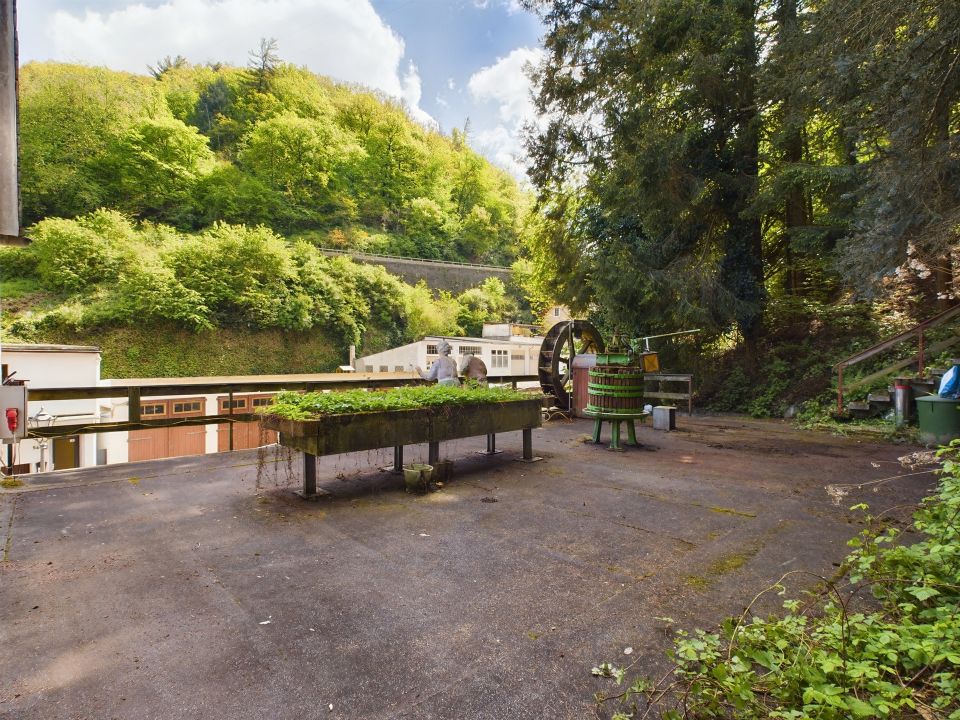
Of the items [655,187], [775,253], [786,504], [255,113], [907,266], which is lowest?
[786,504]

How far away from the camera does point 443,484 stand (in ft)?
16.5

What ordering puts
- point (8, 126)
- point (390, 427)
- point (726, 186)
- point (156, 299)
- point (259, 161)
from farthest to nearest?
point (259, 161) → point (156, 299) → point (726, 186) → point (8, 126) → point (390, 427)

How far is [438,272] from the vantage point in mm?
46688

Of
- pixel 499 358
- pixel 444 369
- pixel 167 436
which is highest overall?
pixel 499 358

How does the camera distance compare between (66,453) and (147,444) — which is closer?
(66,453)

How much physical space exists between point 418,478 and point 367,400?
0.92 meters

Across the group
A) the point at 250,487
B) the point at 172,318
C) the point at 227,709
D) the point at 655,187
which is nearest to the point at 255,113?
the point at 172,318

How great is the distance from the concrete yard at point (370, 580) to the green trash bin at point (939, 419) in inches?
91.9

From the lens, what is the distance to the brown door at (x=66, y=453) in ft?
48.9

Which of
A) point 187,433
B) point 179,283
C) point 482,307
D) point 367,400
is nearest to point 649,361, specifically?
point 367,400

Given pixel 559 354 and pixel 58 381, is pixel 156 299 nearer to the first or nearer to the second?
pixel 58 381

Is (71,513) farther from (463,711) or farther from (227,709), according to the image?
(463,711)

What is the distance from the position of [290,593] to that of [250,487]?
2485 millimetres

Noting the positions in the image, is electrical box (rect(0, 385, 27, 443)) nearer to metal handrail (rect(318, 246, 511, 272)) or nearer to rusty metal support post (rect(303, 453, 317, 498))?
rusty metal support post (rect(303, 453, 317, 498))
